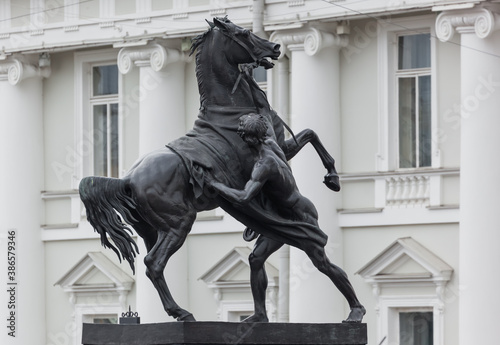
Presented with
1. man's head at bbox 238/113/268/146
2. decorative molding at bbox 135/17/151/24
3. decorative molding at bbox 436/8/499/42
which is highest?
decorative molding at bbox 135/17/151/24

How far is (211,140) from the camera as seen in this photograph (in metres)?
15.3

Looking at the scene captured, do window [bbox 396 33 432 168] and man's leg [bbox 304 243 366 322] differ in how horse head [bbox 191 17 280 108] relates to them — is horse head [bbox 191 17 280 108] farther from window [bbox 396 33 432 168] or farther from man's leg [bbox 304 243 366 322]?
window [bbox 396 33 432 168]

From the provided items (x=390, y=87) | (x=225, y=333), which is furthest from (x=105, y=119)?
(x=225, y=333)

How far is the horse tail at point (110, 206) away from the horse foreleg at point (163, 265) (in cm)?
17

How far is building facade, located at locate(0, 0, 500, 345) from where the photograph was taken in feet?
95.5

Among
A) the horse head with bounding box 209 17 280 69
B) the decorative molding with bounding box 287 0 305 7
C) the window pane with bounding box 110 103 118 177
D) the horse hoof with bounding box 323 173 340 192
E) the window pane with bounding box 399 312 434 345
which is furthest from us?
the window pane with bounding box 110 103 118 177

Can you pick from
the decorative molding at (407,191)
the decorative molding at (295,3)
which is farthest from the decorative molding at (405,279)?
the decorative molding at (295,3)

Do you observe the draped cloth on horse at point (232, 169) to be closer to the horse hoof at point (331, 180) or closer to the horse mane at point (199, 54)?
the horse mane at point (199, 54)

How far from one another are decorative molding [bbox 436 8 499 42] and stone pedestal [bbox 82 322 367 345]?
46.5ft

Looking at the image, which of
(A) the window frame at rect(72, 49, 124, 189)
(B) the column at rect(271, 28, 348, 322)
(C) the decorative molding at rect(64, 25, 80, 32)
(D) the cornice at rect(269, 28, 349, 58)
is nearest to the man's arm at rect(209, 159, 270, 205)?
(B) the column at rect(271, 28, 348, 322)

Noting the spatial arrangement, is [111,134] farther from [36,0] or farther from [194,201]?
[194,201]

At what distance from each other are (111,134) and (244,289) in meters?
4.02

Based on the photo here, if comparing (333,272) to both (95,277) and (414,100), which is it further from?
(95,277)

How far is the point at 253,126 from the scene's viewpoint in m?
15.0
